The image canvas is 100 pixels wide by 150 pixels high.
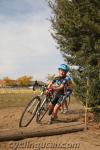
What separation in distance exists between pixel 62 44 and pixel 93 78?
89.7 inches

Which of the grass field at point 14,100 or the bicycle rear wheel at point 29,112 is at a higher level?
the grass field at point 14,100

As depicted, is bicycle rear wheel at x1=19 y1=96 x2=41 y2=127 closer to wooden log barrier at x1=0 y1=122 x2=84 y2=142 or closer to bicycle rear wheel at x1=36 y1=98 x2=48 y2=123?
bicycle rear wheel at x1=36 y1=98 x2=48 y2=123

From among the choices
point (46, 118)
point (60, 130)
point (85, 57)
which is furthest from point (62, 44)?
point (60, 130)

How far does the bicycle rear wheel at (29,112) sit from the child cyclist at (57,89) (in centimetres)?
53

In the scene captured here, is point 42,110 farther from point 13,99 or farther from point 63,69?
point 13,99

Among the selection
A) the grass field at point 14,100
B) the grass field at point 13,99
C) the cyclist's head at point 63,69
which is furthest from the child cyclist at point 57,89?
the grass field at point 13,99

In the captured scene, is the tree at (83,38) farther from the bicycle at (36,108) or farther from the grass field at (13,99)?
the grass field at (13,99)

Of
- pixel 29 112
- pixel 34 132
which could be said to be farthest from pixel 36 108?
pixel 34 132

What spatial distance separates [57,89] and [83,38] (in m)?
1.96

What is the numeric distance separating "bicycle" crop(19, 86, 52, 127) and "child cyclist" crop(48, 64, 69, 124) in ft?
0.57

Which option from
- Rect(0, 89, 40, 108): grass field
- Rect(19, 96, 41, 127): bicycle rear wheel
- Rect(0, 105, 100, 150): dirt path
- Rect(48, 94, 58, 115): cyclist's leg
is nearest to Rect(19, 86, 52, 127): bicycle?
Rect(19, 96, 41, 127): bicycle rear wheel

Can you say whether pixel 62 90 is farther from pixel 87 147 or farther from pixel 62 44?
pixel 87 147

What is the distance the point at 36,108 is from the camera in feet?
41.5

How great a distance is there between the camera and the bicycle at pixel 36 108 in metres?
12.3
